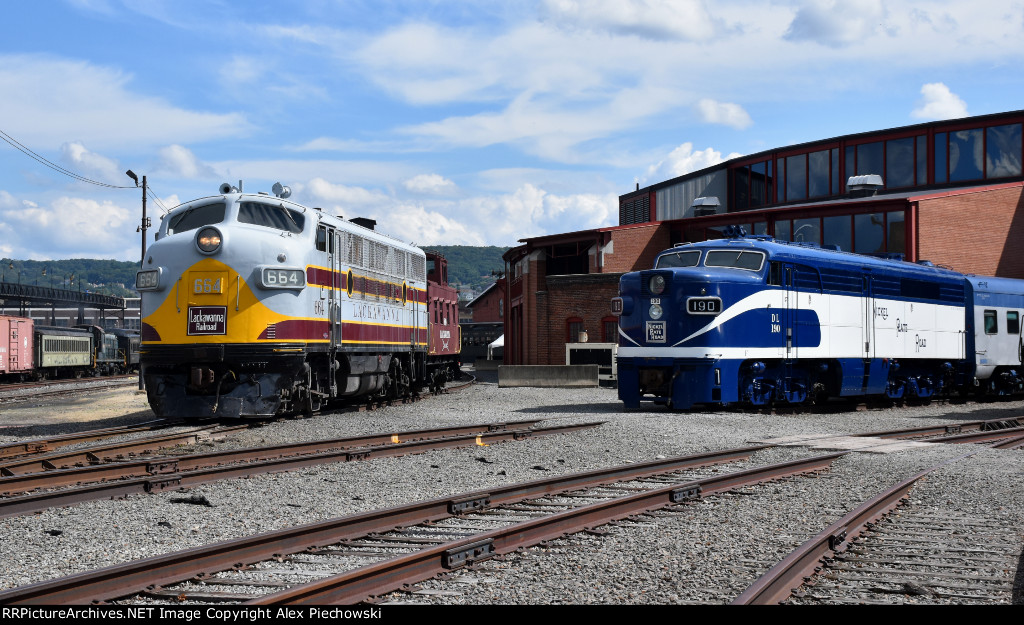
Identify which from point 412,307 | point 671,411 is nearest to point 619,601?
point 671,411

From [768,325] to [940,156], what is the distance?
28.6 metres

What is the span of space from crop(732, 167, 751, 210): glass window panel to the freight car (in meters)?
36.0

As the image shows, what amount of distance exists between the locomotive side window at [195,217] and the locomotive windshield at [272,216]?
1.32ft

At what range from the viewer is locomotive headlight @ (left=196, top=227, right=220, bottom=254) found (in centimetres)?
1512

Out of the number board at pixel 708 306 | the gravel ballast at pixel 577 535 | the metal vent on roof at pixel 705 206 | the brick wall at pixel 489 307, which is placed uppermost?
the metal vent on roof at pixel 705 206

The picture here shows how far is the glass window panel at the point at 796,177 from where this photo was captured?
46594 mm

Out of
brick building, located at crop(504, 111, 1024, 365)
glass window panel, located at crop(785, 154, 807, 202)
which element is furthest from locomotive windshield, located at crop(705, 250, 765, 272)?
glass window panel, located at crop(785, 154, 807, 202)

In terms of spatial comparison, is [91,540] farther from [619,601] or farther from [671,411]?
[671,411]

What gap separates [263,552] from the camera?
6.26 metres

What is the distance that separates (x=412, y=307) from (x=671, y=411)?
22.9 feet

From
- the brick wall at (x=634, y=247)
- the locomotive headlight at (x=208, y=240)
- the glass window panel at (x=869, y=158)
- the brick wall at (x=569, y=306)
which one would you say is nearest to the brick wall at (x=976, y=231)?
the glass window panel at (x=869, y=158)

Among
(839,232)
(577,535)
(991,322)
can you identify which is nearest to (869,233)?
(839,232)

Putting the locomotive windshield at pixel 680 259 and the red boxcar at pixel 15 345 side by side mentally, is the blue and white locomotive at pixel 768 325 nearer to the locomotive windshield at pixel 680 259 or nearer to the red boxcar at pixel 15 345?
the locomotive windshield at pixel 680 259

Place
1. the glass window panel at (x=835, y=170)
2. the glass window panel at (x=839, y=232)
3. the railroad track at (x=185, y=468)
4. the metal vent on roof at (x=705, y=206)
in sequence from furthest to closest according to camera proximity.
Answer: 1. the glass window panel at (x=835, y=170)
2. the metal vent on roof at (x=705, y=206)
3. the glass window panel at (x=839, y=232)
4. the railroad track at (x=185, y=468)
